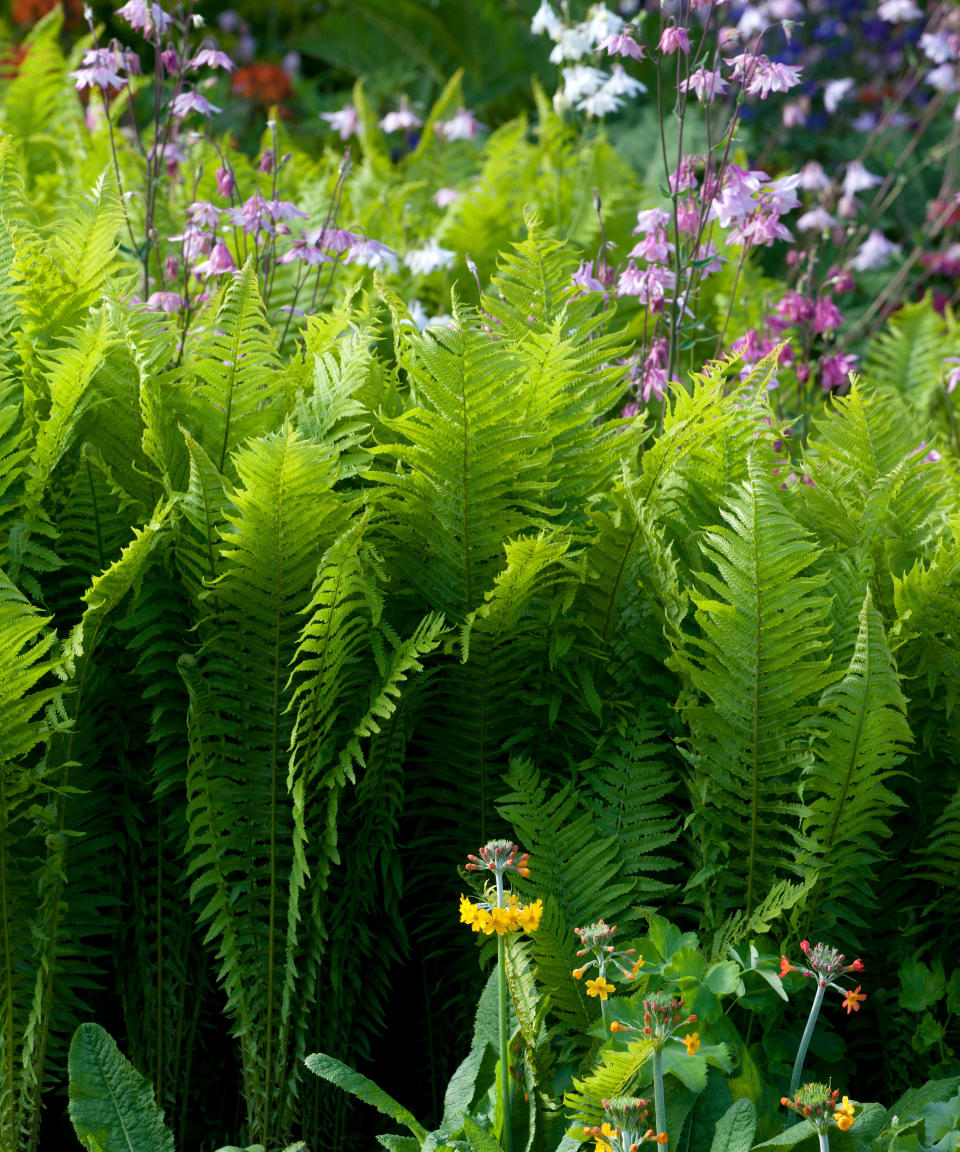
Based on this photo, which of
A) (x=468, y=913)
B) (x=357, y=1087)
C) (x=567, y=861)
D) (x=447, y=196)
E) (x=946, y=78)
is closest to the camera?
(x=468, y=913)

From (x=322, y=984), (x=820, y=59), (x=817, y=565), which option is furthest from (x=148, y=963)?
(x=820, y=59)

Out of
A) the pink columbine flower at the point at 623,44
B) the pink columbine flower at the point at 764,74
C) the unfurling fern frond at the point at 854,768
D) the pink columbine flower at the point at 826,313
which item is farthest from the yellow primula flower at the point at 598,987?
the pink columbine flower at the point at 826,313

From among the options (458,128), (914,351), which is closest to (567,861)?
(914,351)

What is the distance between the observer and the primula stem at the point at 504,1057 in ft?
3.44

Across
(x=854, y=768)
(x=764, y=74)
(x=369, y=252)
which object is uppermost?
(x=764, y=74)

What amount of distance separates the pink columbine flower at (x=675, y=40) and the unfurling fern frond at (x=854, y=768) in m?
0.92

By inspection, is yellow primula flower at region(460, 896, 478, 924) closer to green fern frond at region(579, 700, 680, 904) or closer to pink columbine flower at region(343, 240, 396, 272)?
green fern frond at region(579, 700, 680, 904)

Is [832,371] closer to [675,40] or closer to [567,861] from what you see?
[675,40]

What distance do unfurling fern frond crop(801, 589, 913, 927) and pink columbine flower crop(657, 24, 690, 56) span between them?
921 millimetres

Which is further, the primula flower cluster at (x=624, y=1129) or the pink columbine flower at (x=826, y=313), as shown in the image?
the pink columbine flower at (x=826, y=313)

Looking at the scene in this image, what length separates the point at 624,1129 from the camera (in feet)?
3.09

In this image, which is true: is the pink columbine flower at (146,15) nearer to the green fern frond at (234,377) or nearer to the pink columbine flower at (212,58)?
the pink columbine flower at (212,58)

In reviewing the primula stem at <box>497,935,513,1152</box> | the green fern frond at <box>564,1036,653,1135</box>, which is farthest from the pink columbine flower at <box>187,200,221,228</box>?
the green fern frond at <box>564,1036,653,1135</box>

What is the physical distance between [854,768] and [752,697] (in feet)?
0.40
